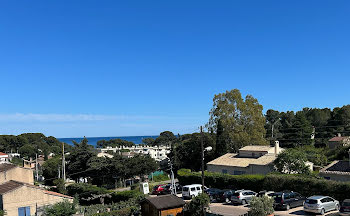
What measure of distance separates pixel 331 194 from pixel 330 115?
3699 inches

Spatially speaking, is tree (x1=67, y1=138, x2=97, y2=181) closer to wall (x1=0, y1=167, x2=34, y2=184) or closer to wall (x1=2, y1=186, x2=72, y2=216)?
wall (x1=0, y1=167, x2=34, y2=184)

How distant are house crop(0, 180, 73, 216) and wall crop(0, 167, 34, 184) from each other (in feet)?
23.8

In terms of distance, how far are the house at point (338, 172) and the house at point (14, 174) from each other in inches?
1625

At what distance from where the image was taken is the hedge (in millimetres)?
29984

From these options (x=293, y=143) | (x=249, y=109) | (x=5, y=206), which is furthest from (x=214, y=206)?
(x=293, y=143)

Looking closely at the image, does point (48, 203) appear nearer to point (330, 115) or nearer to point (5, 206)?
point (5, 206)

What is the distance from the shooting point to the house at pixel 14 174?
43438 millimetres

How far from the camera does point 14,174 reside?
1768 inches

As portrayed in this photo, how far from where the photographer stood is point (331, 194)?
1192 inches

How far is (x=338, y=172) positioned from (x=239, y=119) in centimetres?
2670

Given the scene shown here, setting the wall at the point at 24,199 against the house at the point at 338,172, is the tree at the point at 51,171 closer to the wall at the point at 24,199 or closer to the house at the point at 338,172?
the wall at the point at 24,199

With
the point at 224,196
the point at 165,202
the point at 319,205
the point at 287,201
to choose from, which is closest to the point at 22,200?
the point at 165,202

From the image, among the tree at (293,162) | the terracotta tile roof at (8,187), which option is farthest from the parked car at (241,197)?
the terracotta tile roof at (8,187)

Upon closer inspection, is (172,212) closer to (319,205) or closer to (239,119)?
(319,205)
